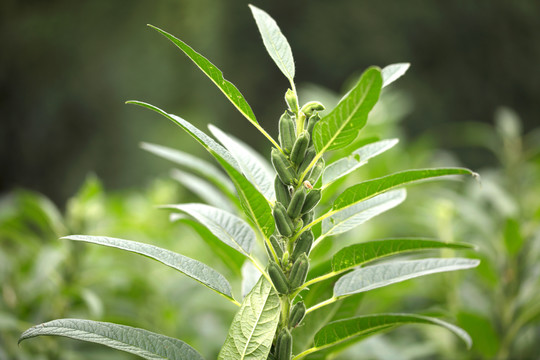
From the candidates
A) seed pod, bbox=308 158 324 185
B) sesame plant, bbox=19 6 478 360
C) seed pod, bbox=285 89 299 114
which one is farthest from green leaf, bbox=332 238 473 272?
seed pod, bbox=285 89 299 114

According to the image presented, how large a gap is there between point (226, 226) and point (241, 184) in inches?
4.6

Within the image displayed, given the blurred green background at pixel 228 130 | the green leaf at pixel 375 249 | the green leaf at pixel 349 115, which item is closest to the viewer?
the green leaf at pixel 349 115

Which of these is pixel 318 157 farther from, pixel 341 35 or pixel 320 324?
pixel 341 35

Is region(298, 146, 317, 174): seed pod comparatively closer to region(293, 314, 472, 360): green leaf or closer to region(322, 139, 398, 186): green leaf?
region(322, 139, 398, 186): green leaf

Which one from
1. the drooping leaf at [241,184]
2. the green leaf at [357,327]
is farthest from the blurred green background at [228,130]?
the drooping leaf at [241,184]

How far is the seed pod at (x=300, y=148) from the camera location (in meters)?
0.60

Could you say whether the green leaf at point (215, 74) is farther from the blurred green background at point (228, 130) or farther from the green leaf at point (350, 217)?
the blurred green background at point (228, 130)

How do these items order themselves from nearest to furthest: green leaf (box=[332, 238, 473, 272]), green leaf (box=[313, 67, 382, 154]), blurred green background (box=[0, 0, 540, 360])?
green leaf (box=[313, 67, 382, 154])
green leaf (box=[332, 238, 473, 272])
blurred green background (box=[0, 0, 540, 360])

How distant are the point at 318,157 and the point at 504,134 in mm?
1505

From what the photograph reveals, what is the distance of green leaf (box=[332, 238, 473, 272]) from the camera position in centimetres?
60

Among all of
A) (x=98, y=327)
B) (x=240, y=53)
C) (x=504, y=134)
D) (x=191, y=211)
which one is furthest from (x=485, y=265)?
(x=240, y=53)

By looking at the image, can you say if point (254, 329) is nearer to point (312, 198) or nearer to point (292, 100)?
point (312, 198)

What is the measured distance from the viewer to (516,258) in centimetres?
131

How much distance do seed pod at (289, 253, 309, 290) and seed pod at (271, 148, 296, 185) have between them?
10 cm
